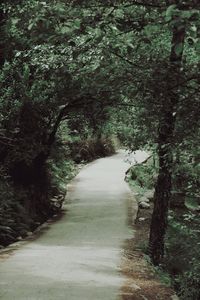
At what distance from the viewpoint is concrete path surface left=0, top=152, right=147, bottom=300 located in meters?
7.98

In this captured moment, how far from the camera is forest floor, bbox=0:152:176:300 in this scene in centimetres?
805

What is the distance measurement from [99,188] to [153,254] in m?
12.1

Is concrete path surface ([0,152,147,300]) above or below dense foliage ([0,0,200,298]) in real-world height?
below

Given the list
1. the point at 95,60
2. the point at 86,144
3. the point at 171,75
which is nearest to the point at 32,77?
the point at 95,60

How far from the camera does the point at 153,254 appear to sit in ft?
38.1

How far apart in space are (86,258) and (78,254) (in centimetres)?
54

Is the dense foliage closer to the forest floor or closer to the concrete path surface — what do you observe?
the forest floor

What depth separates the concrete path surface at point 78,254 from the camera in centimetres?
798

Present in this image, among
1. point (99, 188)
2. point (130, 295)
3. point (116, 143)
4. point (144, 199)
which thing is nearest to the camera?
point (130, 295)

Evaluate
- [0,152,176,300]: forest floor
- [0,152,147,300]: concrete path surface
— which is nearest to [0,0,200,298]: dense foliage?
[0,152,176,300]: forest floor

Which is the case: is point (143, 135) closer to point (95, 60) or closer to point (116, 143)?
point (95, 60)

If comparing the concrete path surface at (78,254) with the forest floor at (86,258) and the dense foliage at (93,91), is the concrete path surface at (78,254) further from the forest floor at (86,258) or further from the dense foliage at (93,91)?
the dense foliage at (93,91)

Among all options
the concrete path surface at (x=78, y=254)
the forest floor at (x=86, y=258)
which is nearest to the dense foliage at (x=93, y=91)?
the forest floor at (x=86, y=258)

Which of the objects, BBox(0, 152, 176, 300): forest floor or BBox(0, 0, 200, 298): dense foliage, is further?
BBox(0, 152, 176, 300): forest floor
